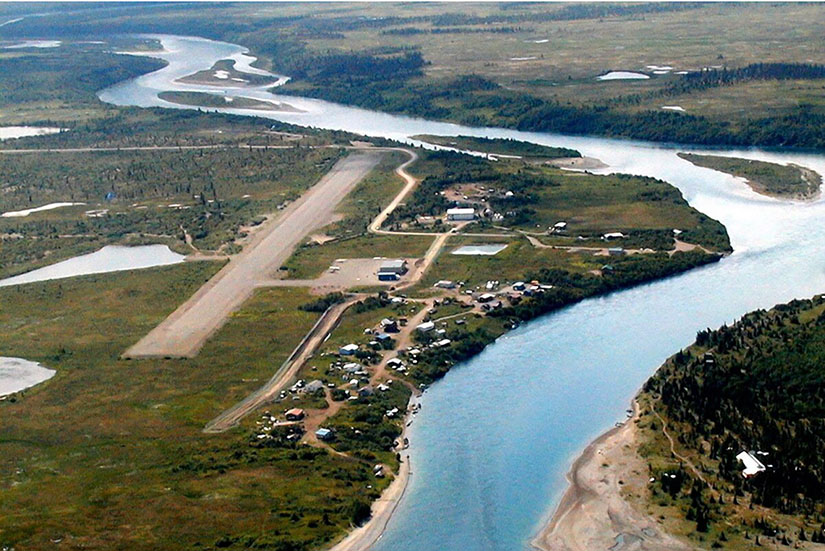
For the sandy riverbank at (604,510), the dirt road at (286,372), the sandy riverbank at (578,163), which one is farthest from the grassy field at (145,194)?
the sandy riverbank at (604,510)

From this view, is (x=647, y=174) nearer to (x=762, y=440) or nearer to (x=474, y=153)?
(x=474, y=153)

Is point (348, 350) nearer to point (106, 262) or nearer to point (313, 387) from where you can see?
point (313, 387)

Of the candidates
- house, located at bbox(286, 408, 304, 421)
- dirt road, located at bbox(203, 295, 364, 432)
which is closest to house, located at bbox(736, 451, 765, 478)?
house, located at bbox(286, 408, 304, 421)

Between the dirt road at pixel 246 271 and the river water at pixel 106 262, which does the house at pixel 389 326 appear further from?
the river water at pixel 106 262

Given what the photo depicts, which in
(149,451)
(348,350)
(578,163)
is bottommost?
(578,163)

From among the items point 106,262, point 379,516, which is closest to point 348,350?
point 379,516
